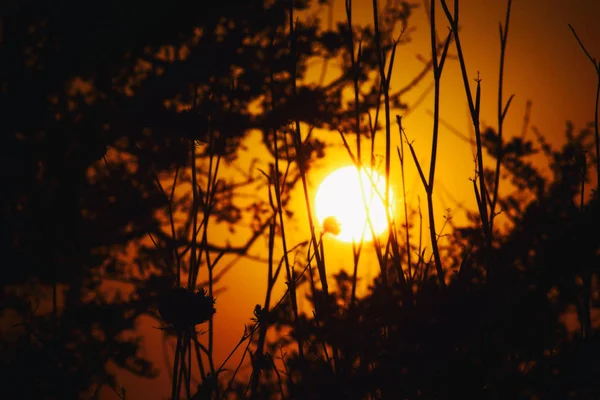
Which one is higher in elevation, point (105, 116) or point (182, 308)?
point (105, 116)

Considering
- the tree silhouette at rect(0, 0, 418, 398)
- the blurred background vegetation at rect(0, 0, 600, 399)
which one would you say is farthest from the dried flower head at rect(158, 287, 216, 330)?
the tree silhouette at rect(0, 0, 418, 398)

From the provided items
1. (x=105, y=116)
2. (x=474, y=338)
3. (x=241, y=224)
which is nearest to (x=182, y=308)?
(x=474, y=338)

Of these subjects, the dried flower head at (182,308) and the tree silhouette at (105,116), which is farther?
the tree silhouette at (105,116)

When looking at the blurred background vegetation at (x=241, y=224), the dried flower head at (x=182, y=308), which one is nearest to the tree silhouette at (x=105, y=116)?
the blurred background vegetation at (x=241, y=224)

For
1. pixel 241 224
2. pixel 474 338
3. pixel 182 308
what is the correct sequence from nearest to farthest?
pixel 474 338, pixel 182 308, pixel 241 224

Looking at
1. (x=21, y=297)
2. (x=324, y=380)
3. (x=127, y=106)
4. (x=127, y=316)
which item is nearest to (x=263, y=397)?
(x=324, y=380)

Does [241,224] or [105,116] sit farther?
[241,224]

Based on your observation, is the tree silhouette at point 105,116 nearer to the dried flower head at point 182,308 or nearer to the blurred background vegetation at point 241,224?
the blurred background vegetation at point 241,224

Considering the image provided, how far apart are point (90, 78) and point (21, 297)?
1.82m

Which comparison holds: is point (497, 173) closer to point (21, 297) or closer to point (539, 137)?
point (539, 137)

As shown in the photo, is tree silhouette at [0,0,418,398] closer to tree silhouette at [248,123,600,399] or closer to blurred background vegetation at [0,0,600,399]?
blurred background vegetation at [0,0,600,399]

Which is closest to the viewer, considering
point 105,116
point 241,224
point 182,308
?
point 182,308

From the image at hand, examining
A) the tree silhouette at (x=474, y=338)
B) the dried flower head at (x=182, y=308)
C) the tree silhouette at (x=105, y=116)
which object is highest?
the tree silhouette at (x=105, y=116)

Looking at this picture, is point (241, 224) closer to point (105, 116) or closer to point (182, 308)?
point (105, 116)
